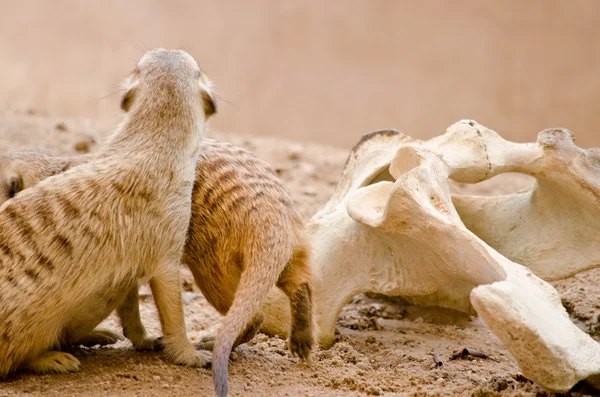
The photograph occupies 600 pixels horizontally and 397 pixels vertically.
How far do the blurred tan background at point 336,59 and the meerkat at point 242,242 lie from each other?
12.7 ft

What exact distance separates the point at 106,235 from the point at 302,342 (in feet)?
2.39

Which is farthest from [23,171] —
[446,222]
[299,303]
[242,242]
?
[446,222]

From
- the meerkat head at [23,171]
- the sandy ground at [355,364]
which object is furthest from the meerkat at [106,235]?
the meerkat head at [23,171]

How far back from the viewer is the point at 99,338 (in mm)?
2471

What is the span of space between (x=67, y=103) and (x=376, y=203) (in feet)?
15.4

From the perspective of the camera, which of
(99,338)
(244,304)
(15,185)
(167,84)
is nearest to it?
(244,304)

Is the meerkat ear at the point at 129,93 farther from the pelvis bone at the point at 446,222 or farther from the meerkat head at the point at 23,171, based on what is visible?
the pelvis bone at the point at 446,222

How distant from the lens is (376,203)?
7.82 feet

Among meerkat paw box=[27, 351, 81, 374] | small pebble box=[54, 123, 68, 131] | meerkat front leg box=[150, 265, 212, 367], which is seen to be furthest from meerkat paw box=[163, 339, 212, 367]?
small pebble box=[54, 123, 68, 131]

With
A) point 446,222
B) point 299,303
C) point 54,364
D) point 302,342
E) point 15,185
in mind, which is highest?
point 446,222

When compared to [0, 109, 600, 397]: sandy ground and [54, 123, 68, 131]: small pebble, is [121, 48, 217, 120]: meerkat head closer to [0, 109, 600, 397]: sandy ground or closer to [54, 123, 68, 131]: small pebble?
[0, 109, 600, 397]: sandy ground

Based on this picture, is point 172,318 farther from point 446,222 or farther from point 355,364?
point 446,222

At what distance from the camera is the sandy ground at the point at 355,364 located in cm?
200

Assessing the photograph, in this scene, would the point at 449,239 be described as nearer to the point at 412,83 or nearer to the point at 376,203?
the point at 376,203
